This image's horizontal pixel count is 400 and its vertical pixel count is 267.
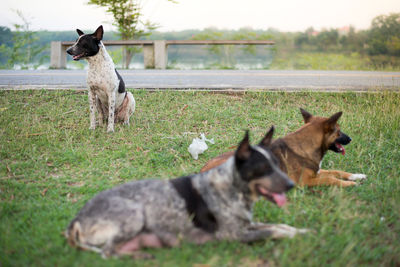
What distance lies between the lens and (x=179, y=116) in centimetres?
782

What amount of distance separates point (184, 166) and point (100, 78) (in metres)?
2.86

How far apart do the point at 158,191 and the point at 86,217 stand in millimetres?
745

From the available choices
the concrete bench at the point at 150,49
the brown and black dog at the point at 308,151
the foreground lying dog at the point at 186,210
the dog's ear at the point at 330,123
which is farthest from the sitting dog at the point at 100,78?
the concrete bench at the point at 150,49

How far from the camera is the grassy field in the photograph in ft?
10.5

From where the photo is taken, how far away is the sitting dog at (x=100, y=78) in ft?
21.9

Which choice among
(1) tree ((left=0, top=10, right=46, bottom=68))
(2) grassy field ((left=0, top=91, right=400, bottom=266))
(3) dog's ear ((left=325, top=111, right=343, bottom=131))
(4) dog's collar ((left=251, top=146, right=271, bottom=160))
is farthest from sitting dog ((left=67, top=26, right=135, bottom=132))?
(1) tree ((left=0, top=10, right=46, bottom=68))

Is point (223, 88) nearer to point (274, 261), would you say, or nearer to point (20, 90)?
point (20, 90)

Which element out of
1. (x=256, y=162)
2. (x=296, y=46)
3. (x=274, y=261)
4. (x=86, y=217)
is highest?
(x=296, y=46)

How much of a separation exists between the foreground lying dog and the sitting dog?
401 centimetres

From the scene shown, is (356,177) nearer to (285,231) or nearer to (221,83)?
(285,231)

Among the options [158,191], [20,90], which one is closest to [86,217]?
[158,191]

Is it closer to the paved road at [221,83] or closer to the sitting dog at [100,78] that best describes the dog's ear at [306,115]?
the sitting dog at [100,78]

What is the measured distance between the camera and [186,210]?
3303mm

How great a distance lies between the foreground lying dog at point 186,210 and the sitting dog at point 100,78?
4.01 m
